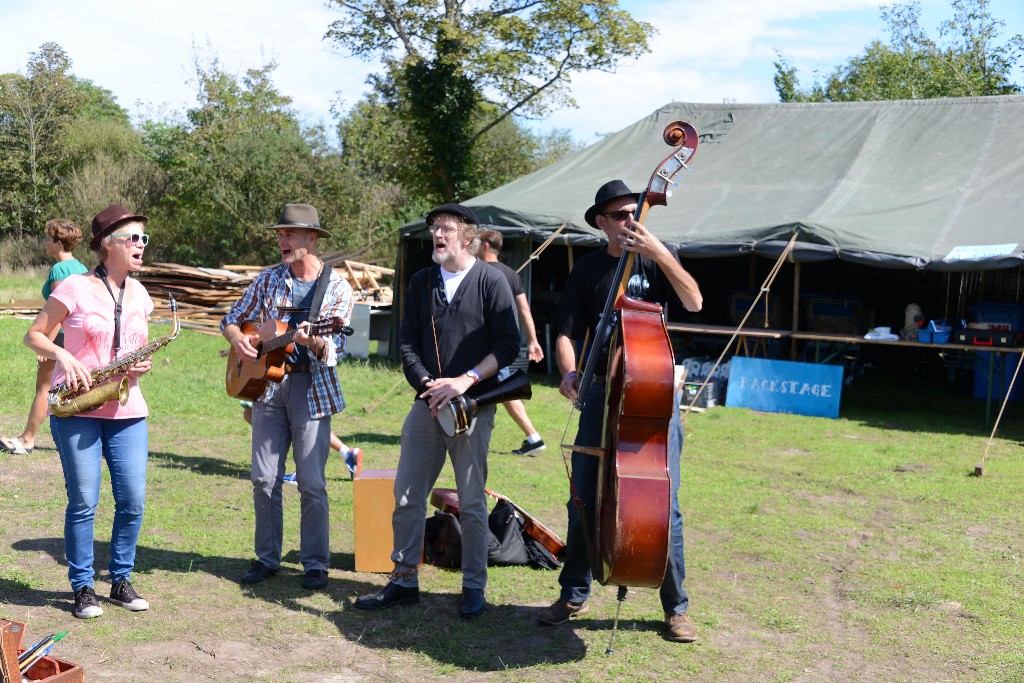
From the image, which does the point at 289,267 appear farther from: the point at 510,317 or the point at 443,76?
the point at 443,76

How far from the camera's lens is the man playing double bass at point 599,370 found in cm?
431

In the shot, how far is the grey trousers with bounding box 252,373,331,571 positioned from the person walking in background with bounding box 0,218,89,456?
258 centimetres

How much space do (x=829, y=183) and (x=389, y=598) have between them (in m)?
9.98

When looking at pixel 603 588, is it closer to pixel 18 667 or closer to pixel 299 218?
pixel 299 218

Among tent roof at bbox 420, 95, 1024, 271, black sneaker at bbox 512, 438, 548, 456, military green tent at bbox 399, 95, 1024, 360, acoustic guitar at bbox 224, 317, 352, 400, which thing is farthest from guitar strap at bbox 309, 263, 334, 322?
tent roof at bbox 420, 95, 1024, 271

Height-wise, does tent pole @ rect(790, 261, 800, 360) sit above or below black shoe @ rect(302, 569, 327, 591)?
above

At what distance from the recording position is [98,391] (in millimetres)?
4426

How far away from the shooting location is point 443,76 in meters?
24.4

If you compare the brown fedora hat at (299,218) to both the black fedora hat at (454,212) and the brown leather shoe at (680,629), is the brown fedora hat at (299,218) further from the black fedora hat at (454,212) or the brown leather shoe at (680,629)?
the brown leather shoe at (680,629)

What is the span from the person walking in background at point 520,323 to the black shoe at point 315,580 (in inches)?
106

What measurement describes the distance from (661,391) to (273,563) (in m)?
2.51

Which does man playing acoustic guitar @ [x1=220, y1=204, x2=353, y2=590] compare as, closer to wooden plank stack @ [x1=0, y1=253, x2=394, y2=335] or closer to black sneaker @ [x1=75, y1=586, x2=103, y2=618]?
black sneaker @ [x1=75, y1=586, x2=103, y2=618]

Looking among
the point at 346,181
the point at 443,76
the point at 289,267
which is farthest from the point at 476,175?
the point at 289,267

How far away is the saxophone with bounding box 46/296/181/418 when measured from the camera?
4.39 metres
